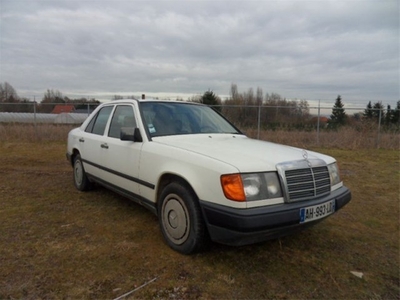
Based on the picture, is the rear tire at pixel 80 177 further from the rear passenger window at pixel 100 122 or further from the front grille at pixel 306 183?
the front grille at pixel 306 183

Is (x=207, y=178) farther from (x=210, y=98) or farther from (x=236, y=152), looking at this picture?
(x=210, y=98)

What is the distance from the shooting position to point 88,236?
3.20 metres

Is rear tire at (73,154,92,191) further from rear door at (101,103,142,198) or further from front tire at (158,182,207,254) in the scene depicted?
front tire at (158,182,207,254)

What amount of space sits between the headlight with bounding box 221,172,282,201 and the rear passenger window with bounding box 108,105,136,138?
1.74 m

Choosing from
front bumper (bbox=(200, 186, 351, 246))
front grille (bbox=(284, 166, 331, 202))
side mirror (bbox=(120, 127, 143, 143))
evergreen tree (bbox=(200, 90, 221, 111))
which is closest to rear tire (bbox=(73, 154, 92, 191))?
side mirror (bbox=(120, 127, 143, 143))

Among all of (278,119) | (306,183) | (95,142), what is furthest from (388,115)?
(95,142)

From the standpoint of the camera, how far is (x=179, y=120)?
3.68m

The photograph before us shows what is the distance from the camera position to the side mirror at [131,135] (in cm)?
324

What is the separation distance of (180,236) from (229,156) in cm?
96

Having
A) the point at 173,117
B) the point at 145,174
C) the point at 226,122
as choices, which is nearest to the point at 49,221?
the point at 145,174

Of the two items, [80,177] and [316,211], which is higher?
[316,211]

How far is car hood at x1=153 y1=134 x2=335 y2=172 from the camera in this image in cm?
239

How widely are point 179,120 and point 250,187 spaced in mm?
1696

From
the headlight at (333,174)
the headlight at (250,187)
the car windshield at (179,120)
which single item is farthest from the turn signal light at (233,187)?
the car windshield at (179,120)
